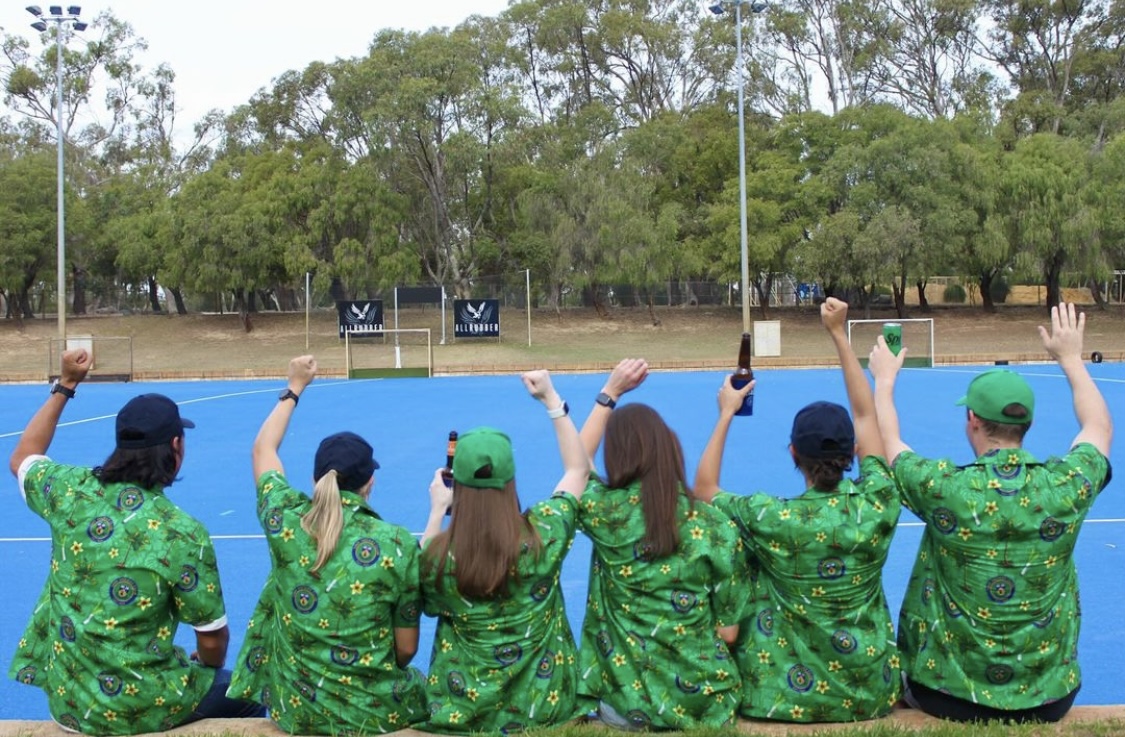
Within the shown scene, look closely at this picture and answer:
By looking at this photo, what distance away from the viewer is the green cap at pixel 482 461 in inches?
118

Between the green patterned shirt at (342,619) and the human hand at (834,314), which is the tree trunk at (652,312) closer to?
the human hand at (834,314)

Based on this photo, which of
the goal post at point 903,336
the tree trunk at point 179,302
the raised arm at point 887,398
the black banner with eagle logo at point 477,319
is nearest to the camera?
the raised arm at point 887,398

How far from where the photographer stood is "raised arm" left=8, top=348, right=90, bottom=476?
360 cm

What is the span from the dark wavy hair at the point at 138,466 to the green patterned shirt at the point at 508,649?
96cm

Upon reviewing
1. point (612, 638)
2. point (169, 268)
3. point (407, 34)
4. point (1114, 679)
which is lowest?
point (1114, 679)

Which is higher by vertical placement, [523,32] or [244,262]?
[523,32]

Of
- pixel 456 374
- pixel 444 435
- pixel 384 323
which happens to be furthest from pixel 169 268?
pixel 444 435

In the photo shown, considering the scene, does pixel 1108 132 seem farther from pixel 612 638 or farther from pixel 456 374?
pixel 612 638

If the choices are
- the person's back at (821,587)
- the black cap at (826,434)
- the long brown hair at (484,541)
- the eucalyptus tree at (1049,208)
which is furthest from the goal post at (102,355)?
the eucalyptus tree at (1049,208)

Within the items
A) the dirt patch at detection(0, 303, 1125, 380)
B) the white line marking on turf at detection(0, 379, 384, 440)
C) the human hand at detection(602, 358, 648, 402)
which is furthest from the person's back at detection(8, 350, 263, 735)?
the dirt patch at detection(0, 303, 1125, 380)

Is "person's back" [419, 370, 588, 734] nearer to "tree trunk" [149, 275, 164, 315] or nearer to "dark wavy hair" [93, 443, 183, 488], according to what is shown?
"dark wavy hair" [93, 443, 183, 488]

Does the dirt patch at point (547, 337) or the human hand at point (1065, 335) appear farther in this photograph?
the dirt patch at point (547, 337)

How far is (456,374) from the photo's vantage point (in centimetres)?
2762

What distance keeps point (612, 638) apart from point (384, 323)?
3231 cm
